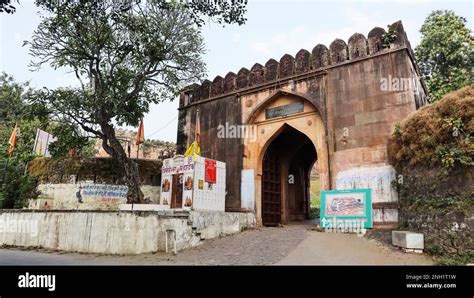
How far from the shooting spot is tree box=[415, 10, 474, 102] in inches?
646

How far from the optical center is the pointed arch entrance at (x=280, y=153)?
11961 mm

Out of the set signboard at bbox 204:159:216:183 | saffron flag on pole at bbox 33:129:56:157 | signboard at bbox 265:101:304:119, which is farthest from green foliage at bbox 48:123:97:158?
signboard at bbox 265:101:304:119

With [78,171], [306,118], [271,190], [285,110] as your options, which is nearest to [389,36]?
[306,118]

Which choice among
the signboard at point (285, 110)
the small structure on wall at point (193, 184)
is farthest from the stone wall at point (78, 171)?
the signboard at point (285, 110)

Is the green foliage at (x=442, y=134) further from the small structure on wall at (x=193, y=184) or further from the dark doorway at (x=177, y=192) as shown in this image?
the dark doorway at (x=177, y=192)

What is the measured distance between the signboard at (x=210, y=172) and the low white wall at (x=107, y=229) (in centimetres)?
143

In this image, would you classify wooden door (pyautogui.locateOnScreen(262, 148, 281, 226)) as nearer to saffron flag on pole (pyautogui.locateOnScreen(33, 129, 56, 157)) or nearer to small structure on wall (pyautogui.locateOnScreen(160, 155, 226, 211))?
small structure on wall (pyautogui.locateOnScreen(160, 155, 226, 211))

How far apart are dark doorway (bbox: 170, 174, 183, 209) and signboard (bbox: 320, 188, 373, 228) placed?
16.1 feet

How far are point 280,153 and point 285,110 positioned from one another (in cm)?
303

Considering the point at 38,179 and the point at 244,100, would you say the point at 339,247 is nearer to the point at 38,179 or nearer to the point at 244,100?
the point at 244,100

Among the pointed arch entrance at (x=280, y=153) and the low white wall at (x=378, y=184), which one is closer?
the low white wall at (x=378, y=184)

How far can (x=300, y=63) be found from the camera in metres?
12.7

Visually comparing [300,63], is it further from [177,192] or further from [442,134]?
[177,192]
